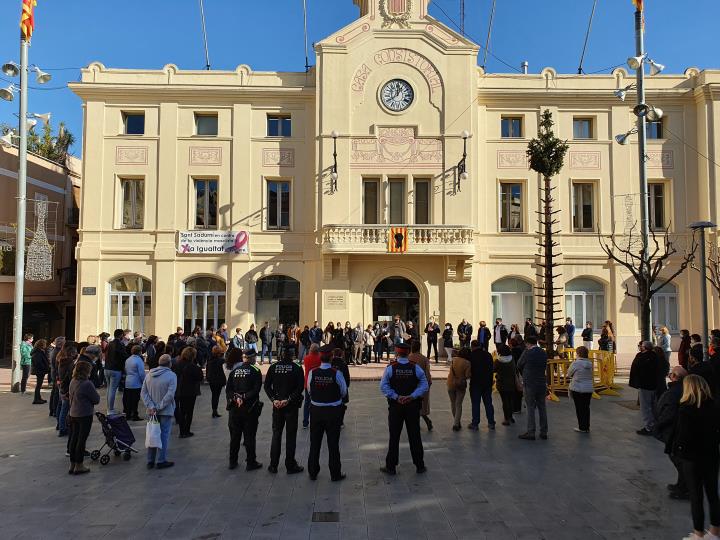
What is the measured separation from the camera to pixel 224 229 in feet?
84.1

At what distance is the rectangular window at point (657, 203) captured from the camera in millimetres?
26422

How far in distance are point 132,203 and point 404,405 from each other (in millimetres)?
21780

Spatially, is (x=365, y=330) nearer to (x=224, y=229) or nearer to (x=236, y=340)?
(x=236, y=340)

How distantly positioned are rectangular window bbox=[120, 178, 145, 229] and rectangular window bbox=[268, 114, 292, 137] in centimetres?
636

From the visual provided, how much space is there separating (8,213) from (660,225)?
30.9 meters

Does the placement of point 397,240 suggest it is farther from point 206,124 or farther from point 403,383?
point 403,383

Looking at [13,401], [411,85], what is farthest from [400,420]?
[411,85]

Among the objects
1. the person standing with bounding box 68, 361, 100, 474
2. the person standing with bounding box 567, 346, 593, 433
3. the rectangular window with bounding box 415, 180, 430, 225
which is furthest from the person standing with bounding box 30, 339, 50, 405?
the rectangular window with bounding box 415, 180, 430, 225

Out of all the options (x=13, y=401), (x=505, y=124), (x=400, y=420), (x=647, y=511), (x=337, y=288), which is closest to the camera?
(x=647, y=511)

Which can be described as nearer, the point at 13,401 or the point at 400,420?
the point at 400,420

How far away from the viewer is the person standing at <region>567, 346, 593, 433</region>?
34.4ft

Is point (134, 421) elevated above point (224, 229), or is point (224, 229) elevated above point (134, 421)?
point (224, 229)

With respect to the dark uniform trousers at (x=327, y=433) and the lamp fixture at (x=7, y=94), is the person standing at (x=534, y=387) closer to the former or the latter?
the dark uniform trousers at (x=327, y=433)

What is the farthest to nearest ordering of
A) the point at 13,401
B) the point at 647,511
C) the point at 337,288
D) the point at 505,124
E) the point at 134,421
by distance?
the point at 505,124 < the point at 337,288 < the point at 13,401 < the point at 134,421 < the point at 647,511
